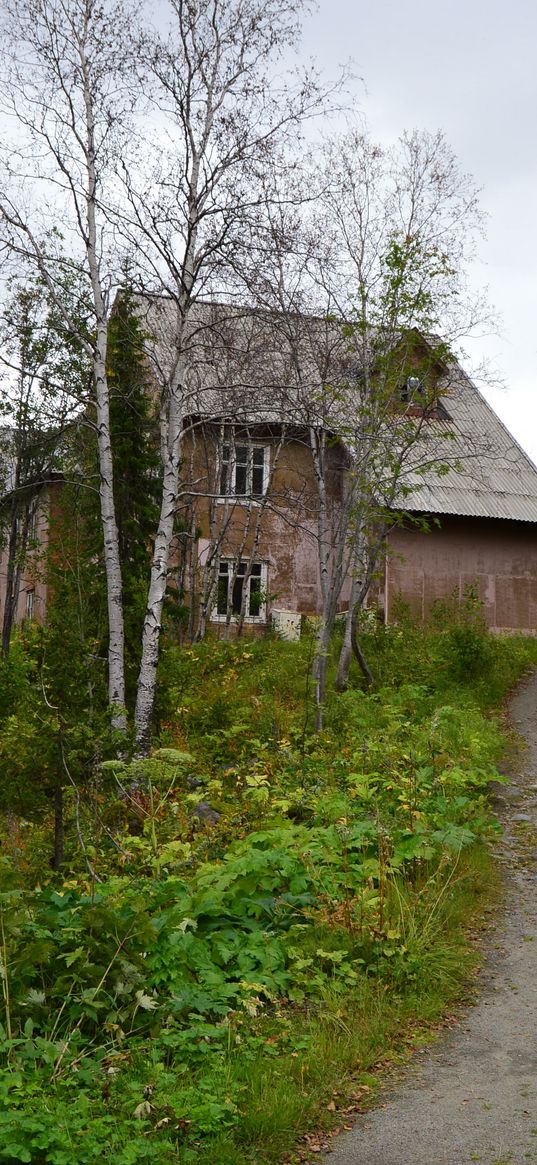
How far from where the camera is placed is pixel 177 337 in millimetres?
12594

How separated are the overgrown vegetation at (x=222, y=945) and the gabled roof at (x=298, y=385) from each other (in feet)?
16.2

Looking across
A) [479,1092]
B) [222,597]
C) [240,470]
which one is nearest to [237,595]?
[222,597]

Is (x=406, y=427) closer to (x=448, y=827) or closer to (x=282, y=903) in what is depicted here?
(x=448, y=827)

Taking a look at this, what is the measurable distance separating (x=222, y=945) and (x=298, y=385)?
8.20 meters

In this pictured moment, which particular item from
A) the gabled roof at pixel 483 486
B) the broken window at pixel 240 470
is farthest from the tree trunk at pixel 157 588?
the gabled roof at pixel 483 486

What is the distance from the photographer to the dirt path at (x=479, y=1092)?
4.30 meters

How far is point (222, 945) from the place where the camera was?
5.94 metres

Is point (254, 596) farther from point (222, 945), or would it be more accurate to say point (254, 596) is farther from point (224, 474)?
point (222, 945)

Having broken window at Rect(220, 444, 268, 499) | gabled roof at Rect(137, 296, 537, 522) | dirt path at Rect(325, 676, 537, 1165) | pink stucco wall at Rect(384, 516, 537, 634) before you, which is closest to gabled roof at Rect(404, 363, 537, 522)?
gabled roof at Rect(137, 296, 537, 522)

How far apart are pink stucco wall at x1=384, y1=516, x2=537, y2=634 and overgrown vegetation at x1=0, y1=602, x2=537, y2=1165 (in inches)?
563

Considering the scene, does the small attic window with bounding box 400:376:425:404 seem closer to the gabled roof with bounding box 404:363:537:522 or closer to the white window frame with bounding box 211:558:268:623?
the gabled roof with bounding box 404:363:537:522

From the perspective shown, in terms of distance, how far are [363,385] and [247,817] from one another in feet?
29.7

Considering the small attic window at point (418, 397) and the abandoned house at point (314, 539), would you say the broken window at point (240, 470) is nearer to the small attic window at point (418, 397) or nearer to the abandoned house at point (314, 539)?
the abandoned house at point (314, 539)

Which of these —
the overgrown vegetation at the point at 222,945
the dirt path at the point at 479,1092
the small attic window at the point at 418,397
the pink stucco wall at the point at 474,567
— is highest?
the small attic window at the point at 418,397
